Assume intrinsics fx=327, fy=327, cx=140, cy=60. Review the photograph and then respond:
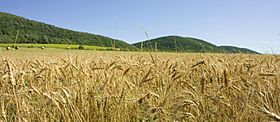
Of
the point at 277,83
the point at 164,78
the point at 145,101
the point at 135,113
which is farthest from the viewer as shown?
the point at 164,78

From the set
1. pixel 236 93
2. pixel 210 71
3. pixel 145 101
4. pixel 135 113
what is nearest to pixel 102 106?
pixel 135 113

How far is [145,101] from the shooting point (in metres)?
2.38

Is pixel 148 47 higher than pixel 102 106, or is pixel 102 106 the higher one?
pixel 148 47

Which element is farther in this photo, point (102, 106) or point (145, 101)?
point (145, 101)

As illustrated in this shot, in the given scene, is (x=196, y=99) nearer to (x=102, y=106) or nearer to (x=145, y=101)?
(x=145, y=101)

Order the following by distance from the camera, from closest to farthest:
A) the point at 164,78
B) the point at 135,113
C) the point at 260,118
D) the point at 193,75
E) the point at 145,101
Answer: the point at 260,118
the point at 135,113
the point at 145,101
the point at 164,78
the point at 193,75

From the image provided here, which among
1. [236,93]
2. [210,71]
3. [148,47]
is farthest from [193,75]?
[236,93]

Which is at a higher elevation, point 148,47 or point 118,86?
point 148,47

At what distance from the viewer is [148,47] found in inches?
125

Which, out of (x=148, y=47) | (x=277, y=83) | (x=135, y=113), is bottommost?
(x=135, y=113)

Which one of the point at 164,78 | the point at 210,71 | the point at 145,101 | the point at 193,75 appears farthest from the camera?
the point at 193,75

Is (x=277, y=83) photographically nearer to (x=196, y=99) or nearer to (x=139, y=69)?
(x=196, y=99)

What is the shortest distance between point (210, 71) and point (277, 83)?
2.20ft

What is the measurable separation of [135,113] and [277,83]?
46.6 inches
